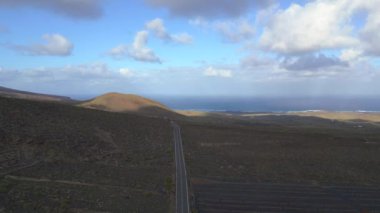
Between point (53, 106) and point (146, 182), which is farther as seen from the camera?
point (53, 106)

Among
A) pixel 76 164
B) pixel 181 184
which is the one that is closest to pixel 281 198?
pixel 181 184

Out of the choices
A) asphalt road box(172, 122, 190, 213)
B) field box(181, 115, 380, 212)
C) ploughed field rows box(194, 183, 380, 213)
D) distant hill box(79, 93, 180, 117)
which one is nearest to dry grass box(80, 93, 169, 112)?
distant hill box(79, 93, 180, 117)

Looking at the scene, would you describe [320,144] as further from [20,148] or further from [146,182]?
[20,148]

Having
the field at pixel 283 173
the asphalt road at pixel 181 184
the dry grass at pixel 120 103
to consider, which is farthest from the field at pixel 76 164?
the dry grass at pixel 120 103

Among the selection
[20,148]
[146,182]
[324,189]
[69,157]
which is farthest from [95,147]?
[324,189]

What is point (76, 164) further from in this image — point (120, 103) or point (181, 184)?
point (120, 103)

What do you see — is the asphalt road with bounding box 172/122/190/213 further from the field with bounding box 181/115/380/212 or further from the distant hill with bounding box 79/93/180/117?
the distant hill with bounding box 79/93/180/117
